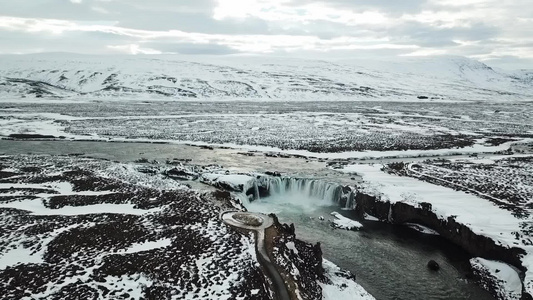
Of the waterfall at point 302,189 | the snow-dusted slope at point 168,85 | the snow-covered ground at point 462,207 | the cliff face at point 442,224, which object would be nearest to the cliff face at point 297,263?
the cliff face at point 442,224

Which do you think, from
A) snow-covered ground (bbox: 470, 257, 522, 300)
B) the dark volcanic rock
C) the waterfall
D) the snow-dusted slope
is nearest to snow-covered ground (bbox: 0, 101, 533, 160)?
the waterfall

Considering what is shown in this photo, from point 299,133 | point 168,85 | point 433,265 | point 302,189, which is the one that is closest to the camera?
point 433,265

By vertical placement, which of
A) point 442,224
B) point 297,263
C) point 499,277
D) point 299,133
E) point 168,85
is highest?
point 168,85

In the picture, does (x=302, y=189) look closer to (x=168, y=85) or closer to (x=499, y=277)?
(x=499, y=277)

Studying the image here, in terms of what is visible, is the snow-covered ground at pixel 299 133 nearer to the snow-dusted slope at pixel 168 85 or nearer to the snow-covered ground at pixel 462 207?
the snow-covered ground at pixel 462 207

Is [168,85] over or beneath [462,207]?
over

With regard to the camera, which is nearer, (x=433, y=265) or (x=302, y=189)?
(x=433, y=265)

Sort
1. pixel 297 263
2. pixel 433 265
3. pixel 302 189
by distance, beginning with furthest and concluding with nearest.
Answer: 1. pixel 302 189
2. pixel 433 265
3. pixel 297 263

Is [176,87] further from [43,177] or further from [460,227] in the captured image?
[460,227]

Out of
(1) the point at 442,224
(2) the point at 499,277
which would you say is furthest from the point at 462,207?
(2) the point at 499,277
